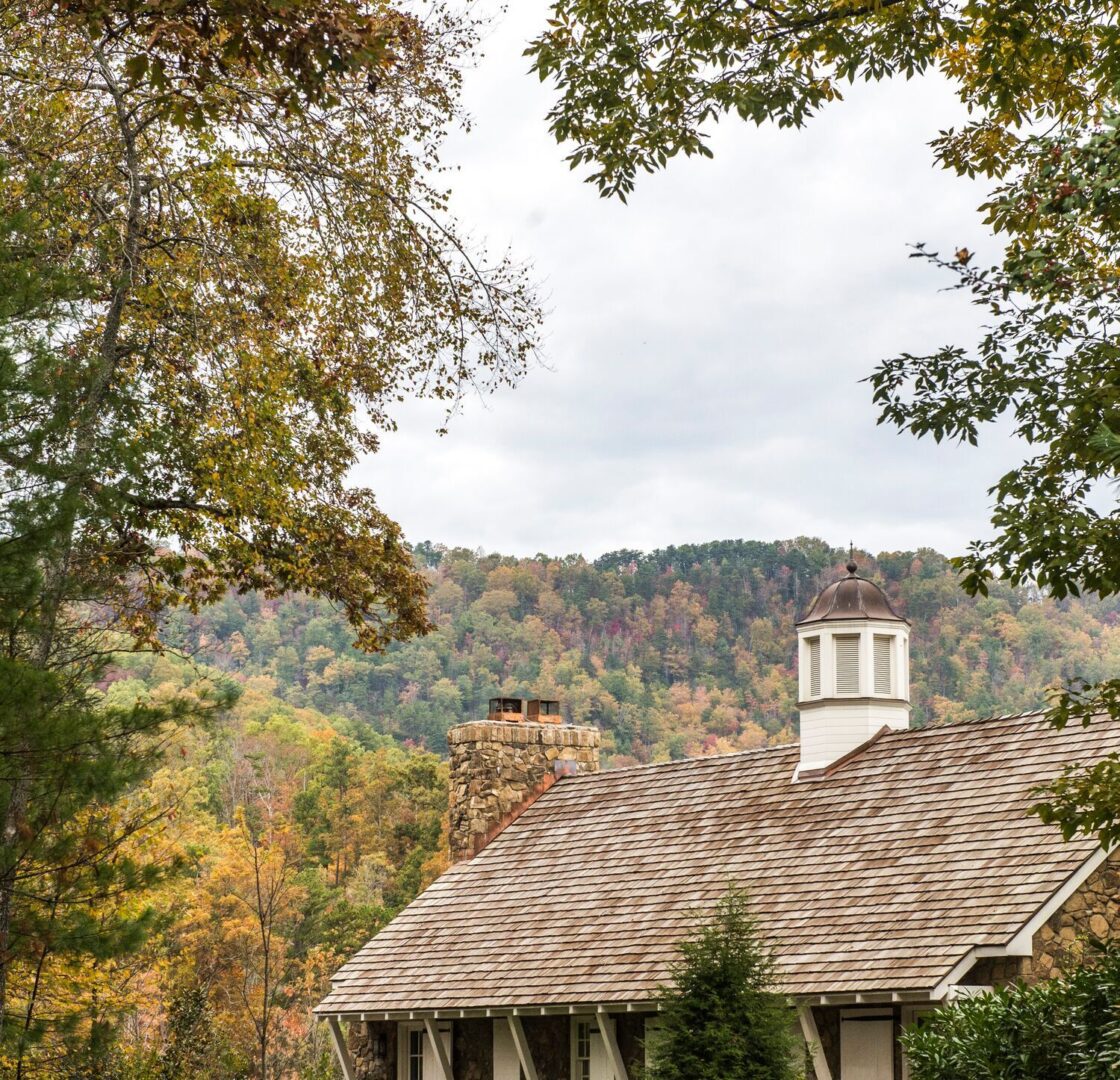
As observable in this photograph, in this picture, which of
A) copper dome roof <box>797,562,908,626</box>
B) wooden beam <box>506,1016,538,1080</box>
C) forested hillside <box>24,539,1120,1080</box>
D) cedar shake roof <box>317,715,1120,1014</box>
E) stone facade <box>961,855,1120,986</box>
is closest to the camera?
stone facade <box>961,855,1120,986</box>

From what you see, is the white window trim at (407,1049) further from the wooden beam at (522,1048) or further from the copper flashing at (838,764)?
the copper flashing at (838,764)

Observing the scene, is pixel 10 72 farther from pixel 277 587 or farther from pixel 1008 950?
pixel 1008 950

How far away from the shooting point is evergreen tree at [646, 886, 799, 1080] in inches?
618

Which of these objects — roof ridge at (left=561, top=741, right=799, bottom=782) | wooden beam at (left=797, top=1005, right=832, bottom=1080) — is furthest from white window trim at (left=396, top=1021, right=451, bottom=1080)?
wooden beam at (left=797, top=1005, right=832, bottom=1080)

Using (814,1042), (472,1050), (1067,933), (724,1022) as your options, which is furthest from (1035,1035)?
(472,1050)

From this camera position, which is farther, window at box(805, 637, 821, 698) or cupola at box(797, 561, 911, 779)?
window at box(805, 637, 821, 698)

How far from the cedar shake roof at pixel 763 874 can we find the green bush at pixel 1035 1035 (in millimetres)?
4340

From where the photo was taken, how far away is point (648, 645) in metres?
114

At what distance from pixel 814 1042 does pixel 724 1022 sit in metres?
2.22

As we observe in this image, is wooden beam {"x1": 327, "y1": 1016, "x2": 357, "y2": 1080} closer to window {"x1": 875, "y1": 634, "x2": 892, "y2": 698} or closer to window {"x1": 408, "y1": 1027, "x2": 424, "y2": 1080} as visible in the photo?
window {"x1": 408, "y1": 1027, "x2": 424, "y2": 1080}

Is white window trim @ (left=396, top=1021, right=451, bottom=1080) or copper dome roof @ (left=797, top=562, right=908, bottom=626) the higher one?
copper dome roof @ (left=797, top=562, right=908, bottom=626)

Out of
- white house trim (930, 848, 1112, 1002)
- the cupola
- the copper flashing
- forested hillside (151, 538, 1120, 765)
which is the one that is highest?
forested hillside (151, 538, 1120, 765)

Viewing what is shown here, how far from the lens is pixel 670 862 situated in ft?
72.9

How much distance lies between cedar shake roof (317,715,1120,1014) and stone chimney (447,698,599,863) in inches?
17.7
